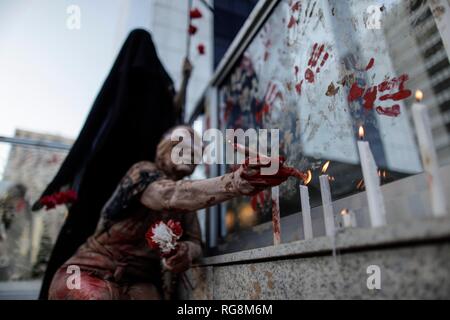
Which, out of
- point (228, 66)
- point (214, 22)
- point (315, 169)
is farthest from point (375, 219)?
point (214, 22)

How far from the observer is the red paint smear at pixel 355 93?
803 mm

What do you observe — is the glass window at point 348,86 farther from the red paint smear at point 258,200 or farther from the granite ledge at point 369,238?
the granite ledge at point 369,238

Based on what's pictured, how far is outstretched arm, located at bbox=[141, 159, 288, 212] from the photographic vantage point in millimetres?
759

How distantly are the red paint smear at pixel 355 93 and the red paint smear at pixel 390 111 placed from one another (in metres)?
0.07

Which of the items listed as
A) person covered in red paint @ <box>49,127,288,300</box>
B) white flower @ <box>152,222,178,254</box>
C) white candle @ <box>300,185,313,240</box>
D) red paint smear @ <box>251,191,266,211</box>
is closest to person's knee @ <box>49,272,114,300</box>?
person covered in red paint @ <box>49,127,288,300</box>

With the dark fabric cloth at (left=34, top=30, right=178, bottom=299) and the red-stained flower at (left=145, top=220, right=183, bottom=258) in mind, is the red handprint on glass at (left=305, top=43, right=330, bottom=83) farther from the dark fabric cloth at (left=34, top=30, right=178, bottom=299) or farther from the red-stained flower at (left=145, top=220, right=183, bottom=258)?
the dark fabric cloth at (left=34, top=30, right=178, bottom=299)

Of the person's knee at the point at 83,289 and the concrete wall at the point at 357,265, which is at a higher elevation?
the concrete wall at the point at 357,265

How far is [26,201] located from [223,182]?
1.73 m

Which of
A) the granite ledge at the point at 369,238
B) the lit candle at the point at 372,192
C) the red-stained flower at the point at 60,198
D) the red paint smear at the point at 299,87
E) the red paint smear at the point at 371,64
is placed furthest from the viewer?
the red-stained flower at the point at 60,198

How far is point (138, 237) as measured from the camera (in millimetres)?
1228

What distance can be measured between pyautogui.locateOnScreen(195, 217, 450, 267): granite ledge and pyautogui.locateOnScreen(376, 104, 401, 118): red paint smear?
0.33 metres

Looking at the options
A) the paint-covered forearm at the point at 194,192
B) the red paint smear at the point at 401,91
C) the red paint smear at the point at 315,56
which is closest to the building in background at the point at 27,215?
the paint-covered forearm at the point at 194,192

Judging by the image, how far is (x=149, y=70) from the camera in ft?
5.71

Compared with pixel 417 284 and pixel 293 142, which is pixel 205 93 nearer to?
pixel 293 142
